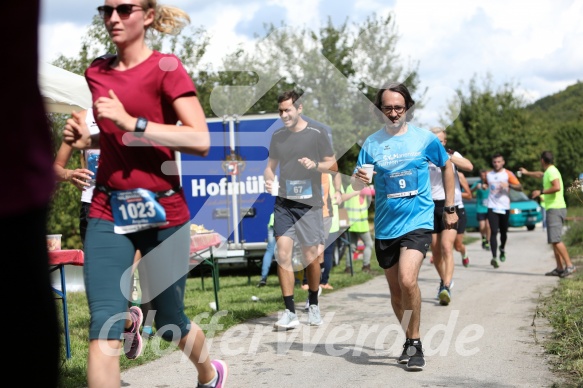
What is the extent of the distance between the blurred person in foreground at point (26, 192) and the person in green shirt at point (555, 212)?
12.3 metres

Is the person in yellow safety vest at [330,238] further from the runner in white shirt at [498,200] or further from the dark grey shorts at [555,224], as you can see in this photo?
the runner in white shirt at [498,200]

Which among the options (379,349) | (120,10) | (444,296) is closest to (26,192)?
(120,10)

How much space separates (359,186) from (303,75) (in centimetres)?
3309

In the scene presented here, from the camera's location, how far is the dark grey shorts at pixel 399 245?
6.70 m

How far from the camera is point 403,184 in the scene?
6895 millimetres

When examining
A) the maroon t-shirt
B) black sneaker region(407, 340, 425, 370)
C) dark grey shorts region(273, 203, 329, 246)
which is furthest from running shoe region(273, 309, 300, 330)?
the maroon t-shirt

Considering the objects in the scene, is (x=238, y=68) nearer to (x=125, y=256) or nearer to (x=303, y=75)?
(x=303, y=75)

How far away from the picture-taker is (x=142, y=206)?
3.98 m

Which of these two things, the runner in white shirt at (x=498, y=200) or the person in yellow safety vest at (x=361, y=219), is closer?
the person in yellow safety vest at (x=361, y=219)

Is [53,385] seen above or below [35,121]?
below

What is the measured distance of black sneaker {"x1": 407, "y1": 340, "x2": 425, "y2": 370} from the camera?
6379mm

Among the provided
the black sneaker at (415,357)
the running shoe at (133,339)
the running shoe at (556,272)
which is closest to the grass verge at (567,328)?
the running shoe at (556,272)

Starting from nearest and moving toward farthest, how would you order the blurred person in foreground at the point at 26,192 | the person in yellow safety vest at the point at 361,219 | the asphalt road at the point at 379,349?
the blurred person in foreground at the point at 26,192 → the asphalt road at the point at 379,349 → the person in yellow safety vest at the point at 361,219

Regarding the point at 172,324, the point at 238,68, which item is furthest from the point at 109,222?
the point at 238,68
